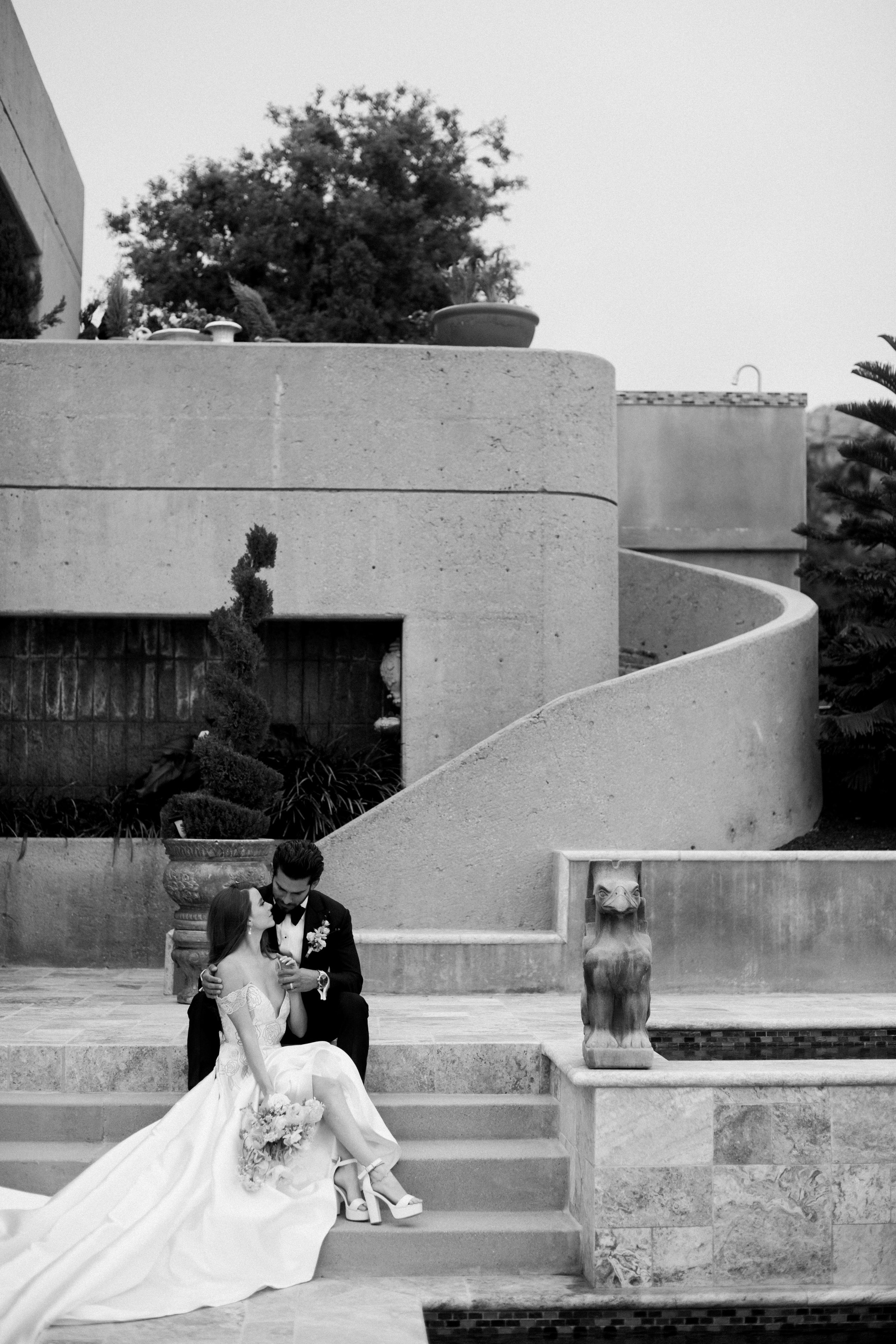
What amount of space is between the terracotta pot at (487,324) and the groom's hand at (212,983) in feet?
21.6

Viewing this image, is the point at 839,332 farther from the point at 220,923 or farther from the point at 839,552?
the point at 220,923

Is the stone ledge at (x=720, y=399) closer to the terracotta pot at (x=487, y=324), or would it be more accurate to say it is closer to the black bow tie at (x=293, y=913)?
the terracotta pot at (x=487, y=324)

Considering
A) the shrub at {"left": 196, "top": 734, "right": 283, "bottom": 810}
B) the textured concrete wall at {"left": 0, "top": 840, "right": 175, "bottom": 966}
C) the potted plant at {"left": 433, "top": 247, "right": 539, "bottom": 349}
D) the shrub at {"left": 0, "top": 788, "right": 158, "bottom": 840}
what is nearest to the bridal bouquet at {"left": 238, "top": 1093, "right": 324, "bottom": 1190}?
the shrub at {"left": 196, "top": 734, "right": 283, "bottom": 810}

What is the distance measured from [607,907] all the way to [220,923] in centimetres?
153

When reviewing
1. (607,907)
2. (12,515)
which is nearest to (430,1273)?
(607,907)

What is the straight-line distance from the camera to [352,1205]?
5.41 meters

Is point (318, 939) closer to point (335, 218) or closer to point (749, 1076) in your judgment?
point (749, 1076)

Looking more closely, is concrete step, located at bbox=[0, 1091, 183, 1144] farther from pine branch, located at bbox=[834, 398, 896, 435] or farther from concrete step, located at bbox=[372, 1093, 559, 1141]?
pine branch, located at bbox=[834, 398, 896, 435]

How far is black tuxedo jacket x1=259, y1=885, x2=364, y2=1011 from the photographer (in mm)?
6016

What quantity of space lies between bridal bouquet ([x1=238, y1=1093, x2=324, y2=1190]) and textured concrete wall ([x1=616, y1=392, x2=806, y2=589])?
11.0 meters

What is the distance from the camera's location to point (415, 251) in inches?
901

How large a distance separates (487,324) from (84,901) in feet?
17.0

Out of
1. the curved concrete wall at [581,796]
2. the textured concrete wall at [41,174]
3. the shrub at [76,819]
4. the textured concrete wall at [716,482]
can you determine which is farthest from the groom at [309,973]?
the textured concrete wall at [716,482]

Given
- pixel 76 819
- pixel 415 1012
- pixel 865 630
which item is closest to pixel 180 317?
pixel 76 819
